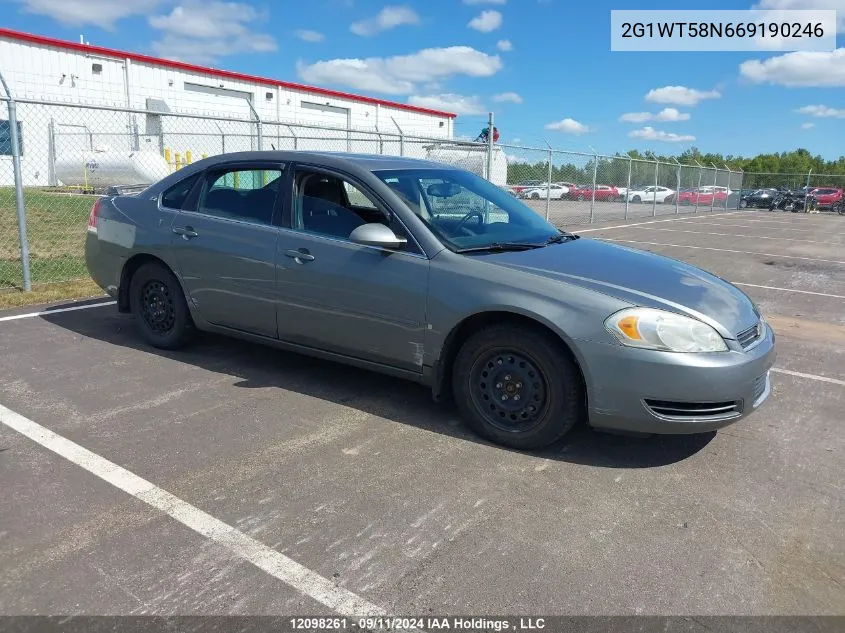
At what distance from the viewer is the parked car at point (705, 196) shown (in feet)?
101

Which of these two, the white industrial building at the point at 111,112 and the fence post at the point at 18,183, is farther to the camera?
the white industrial building at the point at 111,112

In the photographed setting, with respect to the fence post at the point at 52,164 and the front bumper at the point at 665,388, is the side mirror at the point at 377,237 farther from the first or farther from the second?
the fence post at the point at 52,164

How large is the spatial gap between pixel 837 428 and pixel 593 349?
6.37ft

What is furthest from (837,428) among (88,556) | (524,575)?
(88,556)

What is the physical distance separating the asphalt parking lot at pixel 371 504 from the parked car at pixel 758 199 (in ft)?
122

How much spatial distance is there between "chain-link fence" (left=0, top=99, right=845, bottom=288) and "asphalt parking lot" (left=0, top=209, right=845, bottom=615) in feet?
23.1

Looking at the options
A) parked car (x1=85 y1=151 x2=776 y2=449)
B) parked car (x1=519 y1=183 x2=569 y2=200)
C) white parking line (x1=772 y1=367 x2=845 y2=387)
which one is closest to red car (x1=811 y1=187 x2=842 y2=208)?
parked car (x1=519 y1=183 x2=569 y2=200)

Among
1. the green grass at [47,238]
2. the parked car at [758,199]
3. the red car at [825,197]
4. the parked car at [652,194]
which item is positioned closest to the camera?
the green grass at [47,238]

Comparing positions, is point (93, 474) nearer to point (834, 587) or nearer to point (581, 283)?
point (581, 283)

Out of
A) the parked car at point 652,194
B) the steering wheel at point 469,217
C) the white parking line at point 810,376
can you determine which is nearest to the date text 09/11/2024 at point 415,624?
the steering wheel at point 469,217

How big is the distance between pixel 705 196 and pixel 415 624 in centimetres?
3484

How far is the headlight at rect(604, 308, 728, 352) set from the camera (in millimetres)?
3293

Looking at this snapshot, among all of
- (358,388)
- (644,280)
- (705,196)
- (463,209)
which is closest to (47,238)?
(358,388)

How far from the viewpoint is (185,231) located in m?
4.93
